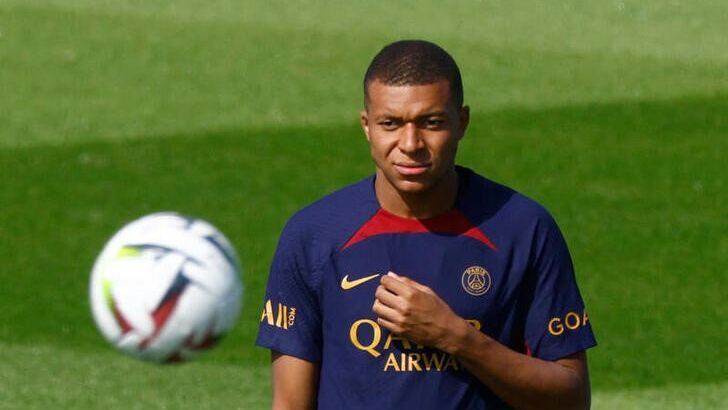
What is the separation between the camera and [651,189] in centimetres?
1633

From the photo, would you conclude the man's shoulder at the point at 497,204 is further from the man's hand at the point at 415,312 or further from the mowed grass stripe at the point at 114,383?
the mowed grass stripe at the point at 114,383

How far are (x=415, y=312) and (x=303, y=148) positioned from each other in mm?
12374

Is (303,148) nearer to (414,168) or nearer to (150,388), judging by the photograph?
(150,388)

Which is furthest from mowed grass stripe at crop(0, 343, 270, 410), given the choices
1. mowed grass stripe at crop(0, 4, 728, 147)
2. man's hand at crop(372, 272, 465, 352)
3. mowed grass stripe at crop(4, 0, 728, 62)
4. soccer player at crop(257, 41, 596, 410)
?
mowed grass stripe at crop(4, 0, 728, 62)

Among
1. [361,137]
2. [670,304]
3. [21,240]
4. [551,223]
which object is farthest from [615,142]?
[551,223]

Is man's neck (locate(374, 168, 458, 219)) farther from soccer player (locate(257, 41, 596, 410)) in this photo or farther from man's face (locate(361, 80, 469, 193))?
man's face (locate(361, 80, 469, 193))

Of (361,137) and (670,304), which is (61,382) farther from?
(361,137)

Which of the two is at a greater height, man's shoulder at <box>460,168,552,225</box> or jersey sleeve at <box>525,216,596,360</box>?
man's shoulder at <box>460,168,552,225</box>

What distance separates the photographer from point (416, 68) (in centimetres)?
567

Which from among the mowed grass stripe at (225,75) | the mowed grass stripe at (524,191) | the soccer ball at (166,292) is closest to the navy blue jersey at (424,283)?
the soccer ball at (166,292)

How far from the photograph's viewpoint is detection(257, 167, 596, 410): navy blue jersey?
568 centimetres

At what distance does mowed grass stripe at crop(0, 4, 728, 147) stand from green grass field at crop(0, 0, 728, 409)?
0.04m

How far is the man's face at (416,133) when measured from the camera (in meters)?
5.58

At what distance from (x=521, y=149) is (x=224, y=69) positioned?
16.0 feet
